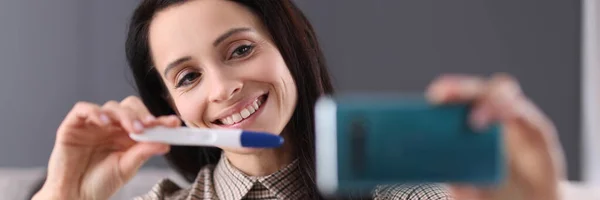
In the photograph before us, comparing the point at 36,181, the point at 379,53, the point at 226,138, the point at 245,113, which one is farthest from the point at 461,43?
the point at 226,138

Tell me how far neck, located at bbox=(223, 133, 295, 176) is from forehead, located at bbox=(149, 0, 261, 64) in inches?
6.8

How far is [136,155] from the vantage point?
88cm

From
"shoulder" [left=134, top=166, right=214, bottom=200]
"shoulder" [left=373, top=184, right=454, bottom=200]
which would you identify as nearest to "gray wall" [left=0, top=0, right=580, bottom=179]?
"shoulder" [left=134, top=166, right=214, bottom=200]

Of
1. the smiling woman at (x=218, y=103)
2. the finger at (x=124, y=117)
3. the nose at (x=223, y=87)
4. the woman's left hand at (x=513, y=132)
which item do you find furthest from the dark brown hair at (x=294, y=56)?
the woman's left hand at (x=513, y=132)

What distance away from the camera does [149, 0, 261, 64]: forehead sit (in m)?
0.93

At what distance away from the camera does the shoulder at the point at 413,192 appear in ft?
3.16

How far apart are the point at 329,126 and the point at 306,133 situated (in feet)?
1.54

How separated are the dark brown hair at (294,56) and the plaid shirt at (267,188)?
2 cm

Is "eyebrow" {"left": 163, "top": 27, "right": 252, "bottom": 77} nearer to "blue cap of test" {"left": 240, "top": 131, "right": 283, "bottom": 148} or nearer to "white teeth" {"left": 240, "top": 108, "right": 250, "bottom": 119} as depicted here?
"white teeth" {"left": 240, "top": 108, "right": 250, "bottom": 119}

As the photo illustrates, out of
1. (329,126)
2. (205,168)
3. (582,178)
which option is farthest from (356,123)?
(582,178)

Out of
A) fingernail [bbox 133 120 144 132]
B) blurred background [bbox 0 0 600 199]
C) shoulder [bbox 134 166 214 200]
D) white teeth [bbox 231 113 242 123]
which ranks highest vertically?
blurred background [bbox 0 0 600 199]

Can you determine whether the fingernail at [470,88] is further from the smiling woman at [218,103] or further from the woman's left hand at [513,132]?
the smiling woman at [218,103]

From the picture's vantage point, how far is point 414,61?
162 centimetres

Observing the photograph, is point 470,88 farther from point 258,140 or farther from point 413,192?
point 413,192
